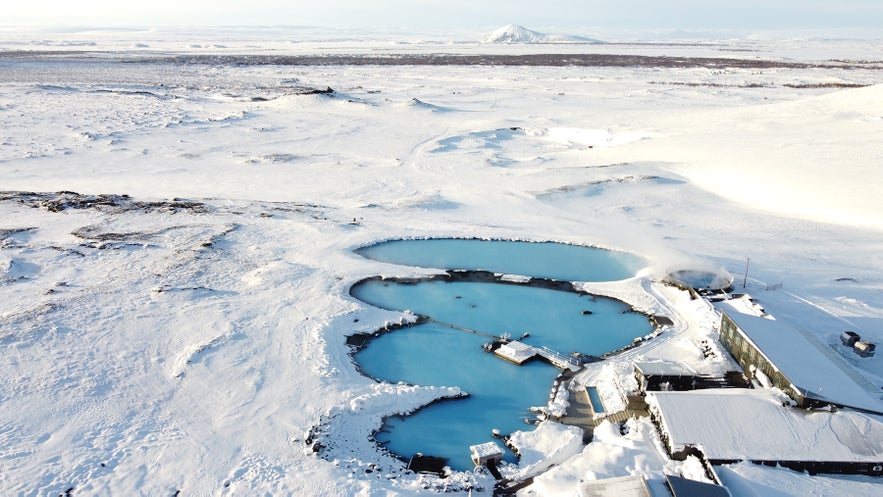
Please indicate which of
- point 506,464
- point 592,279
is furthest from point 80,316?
point 592,279

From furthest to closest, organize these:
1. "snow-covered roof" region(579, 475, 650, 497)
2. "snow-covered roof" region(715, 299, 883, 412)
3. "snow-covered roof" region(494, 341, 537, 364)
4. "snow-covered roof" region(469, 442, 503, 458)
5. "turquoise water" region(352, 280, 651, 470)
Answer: "snow-covered roof" region(494, 341, 537, 364) → "turquoise water" region(352, 280, 651, 470) → "snow-covered roof" region(715, 299, 883, 412) → "snow-covered roof" region(469, 442, 503, 458) → "snow-covered roof" region(579, 475, 650, 497)

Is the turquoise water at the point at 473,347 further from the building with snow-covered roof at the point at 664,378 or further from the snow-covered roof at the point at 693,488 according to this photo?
the snow-covered roof at the point at 693,488

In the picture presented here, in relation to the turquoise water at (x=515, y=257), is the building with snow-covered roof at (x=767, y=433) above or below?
above

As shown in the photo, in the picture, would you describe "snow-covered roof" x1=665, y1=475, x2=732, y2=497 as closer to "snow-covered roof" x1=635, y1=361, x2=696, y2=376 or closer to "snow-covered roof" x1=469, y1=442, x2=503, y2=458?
"snow-covered roof" x1=469, y1=442, x2=503, y2=458

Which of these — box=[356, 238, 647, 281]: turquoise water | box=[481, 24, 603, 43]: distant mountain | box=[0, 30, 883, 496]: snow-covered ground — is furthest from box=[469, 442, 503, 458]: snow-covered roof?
box=[481, 24, 603, 43]: distant mountain

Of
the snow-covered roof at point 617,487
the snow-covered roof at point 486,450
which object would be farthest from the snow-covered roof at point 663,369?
the snow-covered roof at point 617,487

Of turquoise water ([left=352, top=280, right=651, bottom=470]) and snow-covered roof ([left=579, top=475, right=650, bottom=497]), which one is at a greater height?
snow-covered roof ([left=579, top=475, right=650, bottom=497])

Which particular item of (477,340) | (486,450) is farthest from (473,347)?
(486,450)
